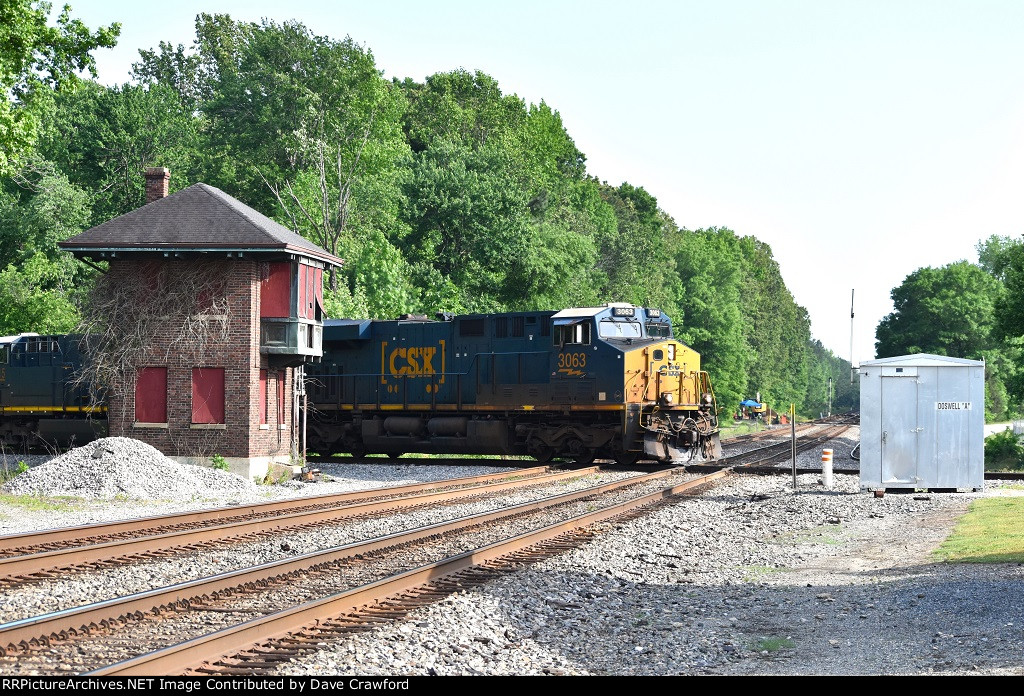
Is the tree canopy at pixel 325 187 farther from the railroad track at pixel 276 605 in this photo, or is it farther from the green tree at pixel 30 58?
the railroad track at pixel 276 605

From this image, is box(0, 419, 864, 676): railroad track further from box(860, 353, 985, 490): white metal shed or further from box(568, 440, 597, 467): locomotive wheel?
box(568, 440, 597, 467): locomotive wheel

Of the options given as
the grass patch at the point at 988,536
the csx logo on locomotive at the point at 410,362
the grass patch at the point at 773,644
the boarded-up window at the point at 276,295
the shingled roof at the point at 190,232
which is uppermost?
the shingled roof at the point at 190,232

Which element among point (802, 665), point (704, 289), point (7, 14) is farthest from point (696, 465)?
point (704, 289)

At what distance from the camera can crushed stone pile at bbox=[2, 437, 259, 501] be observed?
21250 millimetres

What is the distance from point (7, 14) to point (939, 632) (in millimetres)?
20792

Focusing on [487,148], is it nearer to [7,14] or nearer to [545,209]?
[545,209]

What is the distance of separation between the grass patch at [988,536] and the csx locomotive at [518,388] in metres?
9.28

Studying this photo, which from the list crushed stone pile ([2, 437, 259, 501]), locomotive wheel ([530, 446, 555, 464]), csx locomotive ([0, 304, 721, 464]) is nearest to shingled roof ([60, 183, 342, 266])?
csx locomotive ([0, 304, 721, 464])

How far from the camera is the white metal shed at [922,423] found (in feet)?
68.9

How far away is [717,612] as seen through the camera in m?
10.7

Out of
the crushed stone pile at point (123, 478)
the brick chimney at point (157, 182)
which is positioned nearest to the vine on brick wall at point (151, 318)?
the crushed stone pile at point (123, 478)

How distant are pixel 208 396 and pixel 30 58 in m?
8.53

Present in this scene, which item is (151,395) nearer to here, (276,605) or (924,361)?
(276,605)

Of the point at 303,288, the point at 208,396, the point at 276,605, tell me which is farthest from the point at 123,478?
the point at 276,605
